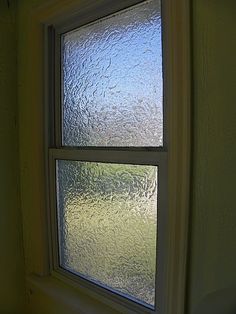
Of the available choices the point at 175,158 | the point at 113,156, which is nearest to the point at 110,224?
the point at 113,156

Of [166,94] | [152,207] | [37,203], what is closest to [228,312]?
[152,207]

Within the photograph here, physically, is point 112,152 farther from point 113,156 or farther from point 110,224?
point 110,224

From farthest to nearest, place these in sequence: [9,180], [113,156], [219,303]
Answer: [9,180] → [113,156] → [219,303]

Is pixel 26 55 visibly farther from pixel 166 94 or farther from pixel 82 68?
pixel 166 94

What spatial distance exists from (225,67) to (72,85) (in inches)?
27.8

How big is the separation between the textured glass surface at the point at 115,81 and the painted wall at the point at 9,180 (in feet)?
0.81

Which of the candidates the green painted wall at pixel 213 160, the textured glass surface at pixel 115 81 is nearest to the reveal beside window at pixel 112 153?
the textured glass surface at pixel 115 81

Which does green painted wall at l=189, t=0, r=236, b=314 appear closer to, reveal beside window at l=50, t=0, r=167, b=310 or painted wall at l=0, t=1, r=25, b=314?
reveal beside window at l=50, t=0, r=167, b=310

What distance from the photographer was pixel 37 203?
1.39m

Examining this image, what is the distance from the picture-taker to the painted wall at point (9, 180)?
140 centimetres

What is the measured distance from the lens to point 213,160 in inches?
32.4

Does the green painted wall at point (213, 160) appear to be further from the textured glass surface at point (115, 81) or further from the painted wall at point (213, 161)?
the textured glass surface at point (115, 81)

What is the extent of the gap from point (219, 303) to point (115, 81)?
775 millimetres

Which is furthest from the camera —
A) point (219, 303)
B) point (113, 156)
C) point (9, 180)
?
point (9, 180)
